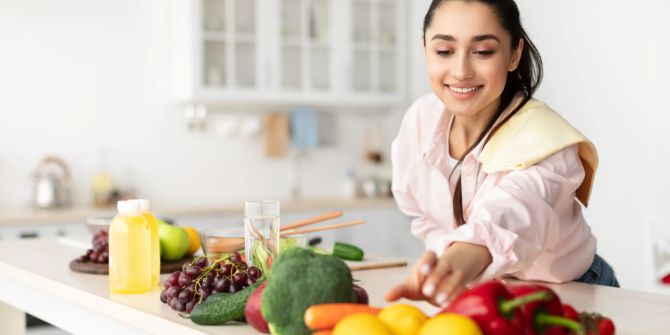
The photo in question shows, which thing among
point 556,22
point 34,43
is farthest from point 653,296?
point 34,43

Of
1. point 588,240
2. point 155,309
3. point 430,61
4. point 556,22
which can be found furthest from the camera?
point 556,22

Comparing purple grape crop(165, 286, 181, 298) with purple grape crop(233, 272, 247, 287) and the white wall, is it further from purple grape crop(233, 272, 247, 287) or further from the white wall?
the white wall

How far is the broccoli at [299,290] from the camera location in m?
1.09

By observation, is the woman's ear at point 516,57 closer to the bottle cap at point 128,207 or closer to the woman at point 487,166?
the woman at point 487,166

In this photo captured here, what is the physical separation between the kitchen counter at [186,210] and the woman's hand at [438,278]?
10.6 feet

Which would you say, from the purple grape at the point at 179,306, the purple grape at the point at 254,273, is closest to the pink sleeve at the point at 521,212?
the purple grape at the point at 254,273

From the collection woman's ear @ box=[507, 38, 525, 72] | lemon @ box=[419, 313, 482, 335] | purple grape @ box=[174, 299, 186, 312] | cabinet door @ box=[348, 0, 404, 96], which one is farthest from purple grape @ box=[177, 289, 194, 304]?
cabinet door @ box=[348, 0, 404, 96]

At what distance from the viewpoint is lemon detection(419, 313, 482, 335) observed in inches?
36.1

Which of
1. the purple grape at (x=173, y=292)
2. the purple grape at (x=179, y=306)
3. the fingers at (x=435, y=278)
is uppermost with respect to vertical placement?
the fingers at (x=435, y=278)

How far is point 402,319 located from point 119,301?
0.69 metres

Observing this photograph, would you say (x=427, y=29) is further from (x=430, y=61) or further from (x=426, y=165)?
(x=426, y=165)

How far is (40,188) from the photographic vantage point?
445 centimetres

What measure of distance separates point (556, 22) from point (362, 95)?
1.30 m

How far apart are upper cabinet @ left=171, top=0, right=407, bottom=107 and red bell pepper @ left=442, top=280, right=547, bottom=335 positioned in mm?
3963
